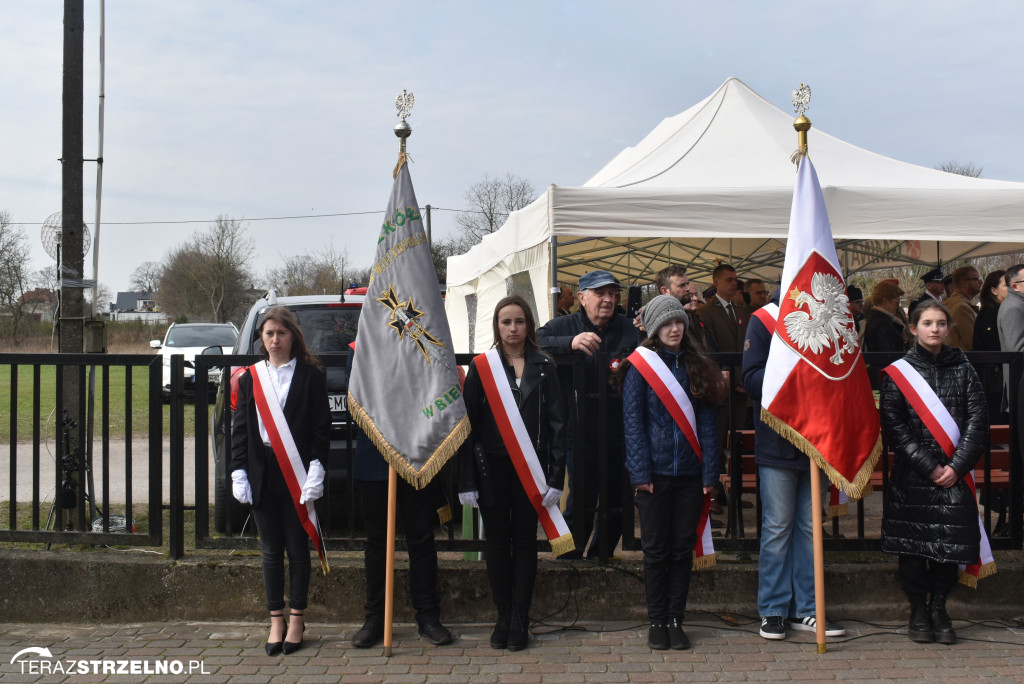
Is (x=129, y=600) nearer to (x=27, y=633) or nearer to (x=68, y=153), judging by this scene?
(x=27, y=633)

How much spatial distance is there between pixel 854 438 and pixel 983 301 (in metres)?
3.67

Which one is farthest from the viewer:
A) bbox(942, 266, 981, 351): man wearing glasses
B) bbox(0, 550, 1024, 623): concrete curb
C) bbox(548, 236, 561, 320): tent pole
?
bbox(942, 266, 981, 351): man wearing glasses

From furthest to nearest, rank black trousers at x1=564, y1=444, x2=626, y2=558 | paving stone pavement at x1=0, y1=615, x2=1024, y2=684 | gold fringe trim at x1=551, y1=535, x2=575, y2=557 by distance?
black trousers at x1=564, y1=444, x2=626, y2=558 → gold fringe trim at x1=551, y1=535, x2=575, y2=557 → paving stone pavement at x1=0, y1=615, x2=1024, y2=684

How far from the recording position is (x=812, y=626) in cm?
466

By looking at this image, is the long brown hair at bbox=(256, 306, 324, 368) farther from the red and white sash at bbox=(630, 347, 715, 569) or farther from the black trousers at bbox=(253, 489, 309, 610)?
the red and white sash at bbox=(630, 347, 715, 569)

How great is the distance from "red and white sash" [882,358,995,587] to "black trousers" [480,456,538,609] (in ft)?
6.49

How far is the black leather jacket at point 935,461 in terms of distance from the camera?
4301 millimetres

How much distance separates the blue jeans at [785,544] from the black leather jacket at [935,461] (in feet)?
1.40

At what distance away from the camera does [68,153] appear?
6105 mm

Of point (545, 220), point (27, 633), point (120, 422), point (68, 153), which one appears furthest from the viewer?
point (120, 422)

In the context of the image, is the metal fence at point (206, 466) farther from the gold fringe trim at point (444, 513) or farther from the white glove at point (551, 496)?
the white glove at point (551, 496)

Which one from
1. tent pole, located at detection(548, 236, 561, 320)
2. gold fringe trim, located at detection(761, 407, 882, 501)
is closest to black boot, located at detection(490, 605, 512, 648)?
gold fringe trim, located at detection(761, 407, 882, 501)

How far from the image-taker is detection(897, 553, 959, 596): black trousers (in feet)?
14.9

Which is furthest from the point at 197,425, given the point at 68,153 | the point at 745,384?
the point at 745,384
